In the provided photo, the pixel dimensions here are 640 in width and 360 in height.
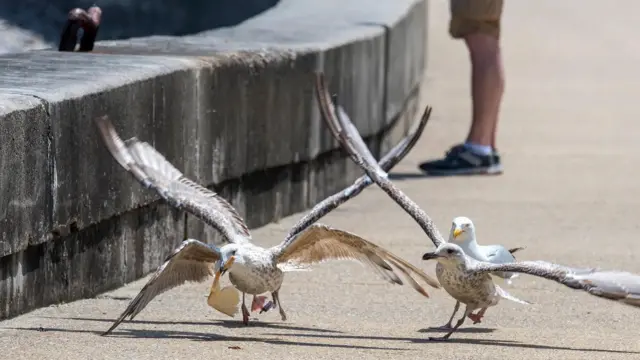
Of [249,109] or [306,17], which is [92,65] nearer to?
[249,109]

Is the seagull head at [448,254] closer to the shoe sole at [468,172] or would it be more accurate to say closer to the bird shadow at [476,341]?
the bird shadow at [476,341]

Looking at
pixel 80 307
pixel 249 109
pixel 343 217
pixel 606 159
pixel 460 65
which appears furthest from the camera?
pixel 460 65

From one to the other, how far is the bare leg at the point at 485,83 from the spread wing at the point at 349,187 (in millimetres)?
4488

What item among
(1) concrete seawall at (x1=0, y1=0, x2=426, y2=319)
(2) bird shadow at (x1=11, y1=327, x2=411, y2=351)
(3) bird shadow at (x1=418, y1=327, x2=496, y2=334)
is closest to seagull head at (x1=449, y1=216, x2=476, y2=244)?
(3) bird shadow at (x1=418, y1=327, x2=496, y2=334)

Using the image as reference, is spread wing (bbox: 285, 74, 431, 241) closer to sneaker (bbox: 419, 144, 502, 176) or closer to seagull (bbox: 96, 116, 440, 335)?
seagull (bbox: 96, 116, 440, 335)

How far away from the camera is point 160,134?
8.12m

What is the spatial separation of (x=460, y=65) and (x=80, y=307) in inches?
491

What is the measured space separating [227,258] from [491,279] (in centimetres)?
112

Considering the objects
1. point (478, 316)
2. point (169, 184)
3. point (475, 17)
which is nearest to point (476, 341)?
point (478, 316)

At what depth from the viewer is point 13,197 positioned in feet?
21.8

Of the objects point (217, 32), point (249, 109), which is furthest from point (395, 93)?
point (249, 109)

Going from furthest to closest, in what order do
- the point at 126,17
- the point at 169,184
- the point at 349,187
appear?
the point at 126,17
the point at 349,187
the point at 169,184

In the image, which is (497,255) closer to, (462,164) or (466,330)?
(466,330)

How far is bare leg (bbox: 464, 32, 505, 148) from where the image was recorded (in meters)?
12.1
